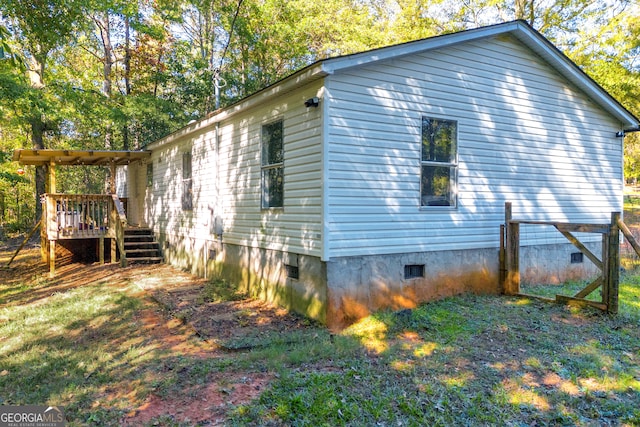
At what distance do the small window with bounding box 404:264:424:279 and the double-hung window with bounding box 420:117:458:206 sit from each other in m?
1.01

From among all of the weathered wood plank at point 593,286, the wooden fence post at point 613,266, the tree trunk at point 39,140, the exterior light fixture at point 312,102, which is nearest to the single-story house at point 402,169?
the exterior light fixture at point 312,102

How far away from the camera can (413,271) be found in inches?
263

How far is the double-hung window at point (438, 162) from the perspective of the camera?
22.2 ft

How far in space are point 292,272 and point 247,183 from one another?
7.06 feet

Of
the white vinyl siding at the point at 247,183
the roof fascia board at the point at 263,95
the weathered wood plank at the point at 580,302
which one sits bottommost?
the weathered wood plank at the point at 580,302

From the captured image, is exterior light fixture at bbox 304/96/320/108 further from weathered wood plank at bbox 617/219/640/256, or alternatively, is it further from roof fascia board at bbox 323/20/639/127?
weathered wood plank at bbox 617/219/640/256

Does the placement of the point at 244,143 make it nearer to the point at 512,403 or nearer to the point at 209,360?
the point at 209,360

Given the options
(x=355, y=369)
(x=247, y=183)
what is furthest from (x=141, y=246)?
(x=355, y=369)

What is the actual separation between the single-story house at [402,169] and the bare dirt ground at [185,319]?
0.64m

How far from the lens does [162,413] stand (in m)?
3.57

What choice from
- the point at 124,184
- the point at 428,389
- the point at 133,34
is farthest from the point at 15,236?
the point at 428,389

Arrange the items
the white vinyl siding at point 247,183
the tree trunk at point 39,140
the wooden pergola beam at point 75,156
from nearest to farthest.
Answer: the white vinyl siding at point 247,183 < the wooden pergola beam at point 75,156 < the tree trunk at point 39,140

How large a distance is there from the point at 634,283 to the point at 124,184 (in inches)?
653

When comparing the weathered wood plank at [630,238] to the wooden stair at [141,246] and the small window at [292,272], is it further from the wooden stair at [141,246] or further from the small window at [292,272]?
the wooden stair at [141,246]
